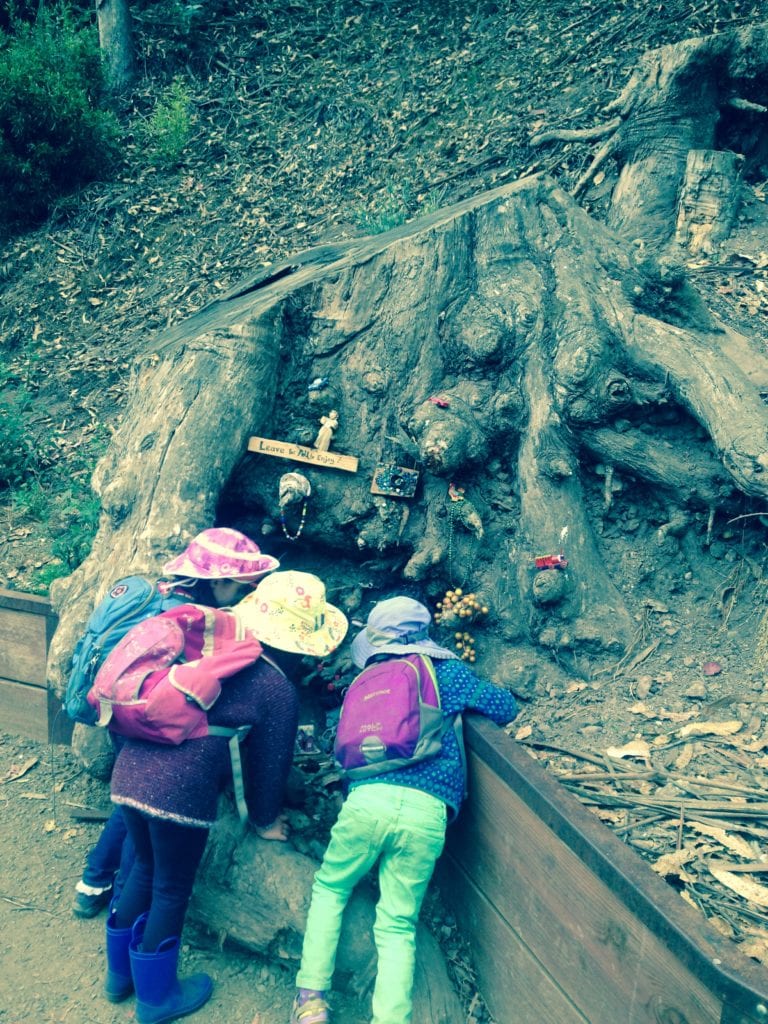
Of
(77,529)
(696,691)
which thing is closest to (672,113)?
(696,691)

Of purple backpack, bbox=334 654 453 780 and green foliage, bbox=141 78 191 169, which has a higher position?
green foliage, bbox=141 78 191 169

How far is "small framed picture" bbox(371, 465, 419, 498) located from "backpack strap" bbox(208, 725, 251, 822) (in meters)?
1.49

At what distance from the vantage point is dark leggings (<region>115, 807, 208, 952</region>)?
283 centimetres

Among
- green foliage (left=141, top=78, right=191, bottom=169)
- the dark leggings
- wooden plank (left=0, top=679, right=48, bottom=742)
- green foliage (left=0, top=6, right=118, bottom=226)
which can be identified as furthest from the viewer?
green foliage (left=141, top=78, right=191, bottom=169)

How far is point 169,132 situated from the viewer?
8.41m

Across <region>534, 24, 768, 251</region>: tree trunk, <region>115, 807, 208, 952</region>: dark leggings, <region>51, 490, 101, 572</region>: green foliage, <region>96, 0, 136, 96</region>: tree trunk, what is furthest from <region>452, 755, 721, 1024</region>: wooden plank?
<region>96, 0, 136, 96</region>: tree trunk

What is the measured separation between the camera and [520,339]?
415 centimetres

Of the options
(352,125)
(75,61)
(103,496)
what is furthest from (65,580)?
(75,61)

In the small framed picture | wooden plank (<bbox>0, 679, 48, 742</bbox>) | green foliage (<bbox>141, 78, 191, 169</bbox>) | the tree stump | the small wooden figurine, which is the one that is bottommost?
wooden plank (<bbox>0, 679, 48, 742</bbox>)

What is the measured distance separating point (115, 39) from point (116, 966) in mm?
9397

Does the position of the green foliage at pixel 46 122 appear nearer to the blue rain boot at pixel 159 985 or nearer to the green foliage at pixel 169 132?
the green foliage at pixel 169 132

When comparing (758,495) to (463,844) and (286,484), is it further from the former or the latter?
(286,484)

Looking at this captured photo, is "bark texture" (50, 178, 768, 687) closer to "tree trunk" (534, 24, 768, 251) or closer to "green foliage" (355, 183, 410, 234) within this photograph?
"tree trunk" (534, 24, 768, 251)

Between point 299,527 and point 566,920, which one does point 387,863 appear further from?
point 299,527
